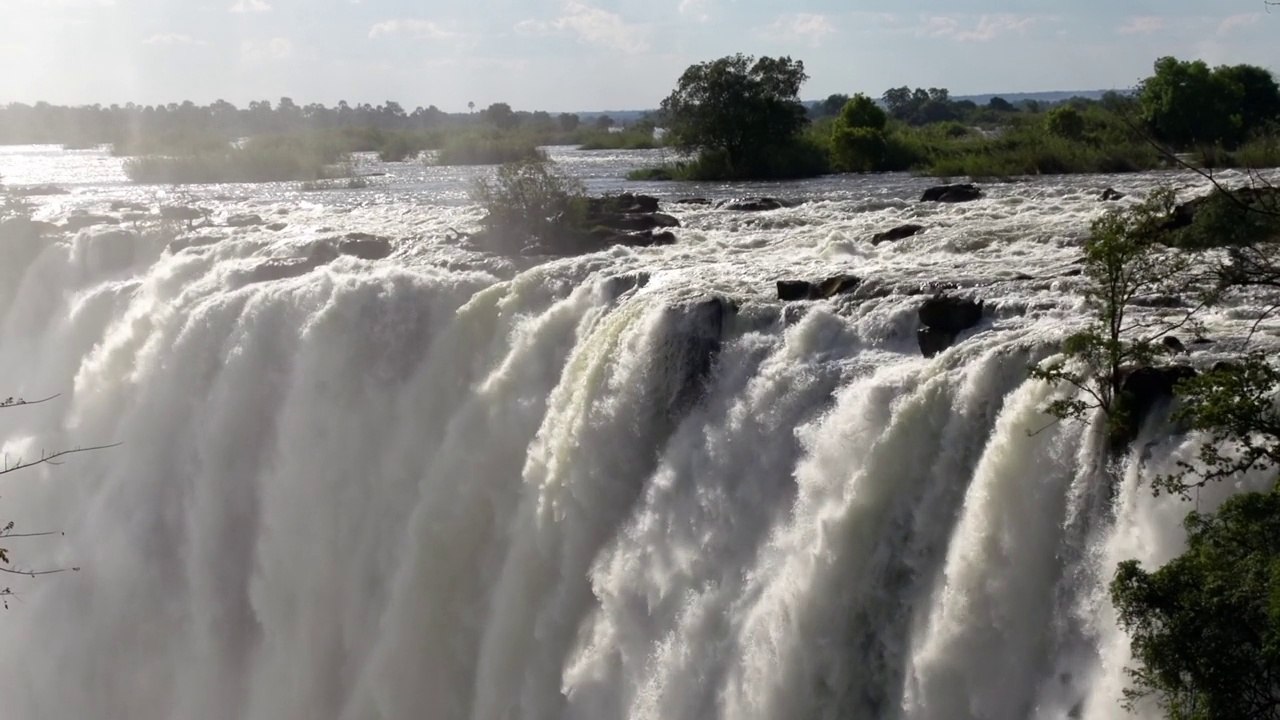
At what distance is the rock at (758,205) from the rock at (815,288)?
1036cm

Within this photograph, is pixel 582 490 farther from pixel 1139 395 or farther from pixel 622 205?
pixel 622 205

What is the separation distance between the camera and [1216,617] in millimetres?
6926

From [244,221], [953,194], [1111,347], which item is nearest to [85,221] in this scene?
[244,221]

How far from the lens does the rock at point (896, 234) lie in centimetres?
1821

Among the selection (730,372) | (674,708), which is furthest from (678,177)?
(674,708)

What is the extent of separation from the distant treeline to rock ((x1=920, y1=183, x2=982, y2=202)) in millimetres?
35131

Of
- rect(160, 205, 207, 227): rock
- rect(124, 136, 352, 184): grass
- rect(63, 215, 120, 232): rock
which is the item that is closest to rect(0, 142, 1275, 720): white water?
rect(63, 215, 120, 232): rock

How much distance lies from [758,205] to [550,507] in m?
12.7

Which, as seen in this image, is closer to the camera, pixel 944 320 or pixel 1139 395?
pixel 1139 395

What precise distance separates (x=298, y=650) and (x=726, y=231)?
10.1 metres

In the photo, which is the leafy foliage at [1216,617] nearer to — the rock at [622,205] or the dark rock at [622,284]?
the dark rock at [622,284]

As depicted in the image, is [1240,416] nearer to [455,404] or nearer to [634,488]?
[634,488]

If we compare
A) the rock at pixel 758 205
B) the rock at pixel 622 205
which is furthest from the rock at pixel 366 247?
the rock at pixel 758 205

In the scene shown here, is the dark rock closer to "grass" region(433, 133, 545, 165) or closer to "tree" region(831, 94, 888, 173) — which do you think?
"tree" region(831, 94, 888, 173)
